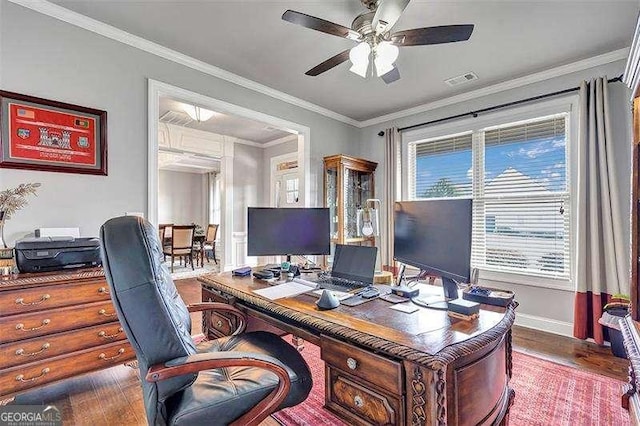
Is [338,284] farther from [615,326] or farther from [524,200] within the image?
[524,200]

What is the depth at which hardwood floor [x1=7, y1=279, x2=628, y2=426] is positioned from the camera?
1837 mm

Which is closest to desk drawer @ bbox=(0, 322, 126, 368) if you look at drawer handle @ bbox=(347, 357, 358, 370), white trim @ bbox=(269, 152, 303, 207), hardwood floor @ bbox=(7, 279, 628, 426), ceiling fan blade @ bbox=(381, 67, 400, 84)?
hardwood floor @ bbox=(7, 279, 628, 426)

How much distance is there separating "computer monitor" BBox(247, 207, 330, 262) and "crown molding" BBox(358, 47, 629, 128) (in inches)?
99.6

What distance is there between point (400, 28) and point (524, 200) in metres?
2.22

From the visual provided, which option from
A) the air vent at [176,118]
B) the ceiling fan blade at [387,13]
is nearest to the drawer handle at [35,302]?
the ceiling fan blade at [387,13]

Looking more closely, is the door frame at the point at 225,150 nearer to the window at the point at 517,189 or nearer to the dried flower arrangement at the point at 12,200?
the dried flower arrangement at the point at 12,200

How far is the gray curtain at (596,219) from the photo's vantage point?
2717 millimetres

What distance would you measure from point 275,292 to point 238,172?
14.6 feet

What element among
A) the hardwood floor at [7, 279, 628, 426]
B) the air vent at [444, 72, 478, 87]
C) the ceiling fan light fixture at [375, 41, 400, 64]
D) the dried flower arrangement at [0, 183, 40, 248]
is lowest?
the hardwood floor at [7, 279, 628, 426]

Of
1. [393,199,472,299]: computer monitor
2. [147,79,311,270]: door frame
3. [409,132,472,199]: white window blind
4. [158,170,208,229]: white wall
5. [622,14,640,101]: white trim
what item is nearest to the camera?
[393,199,472,299]: computer monitor

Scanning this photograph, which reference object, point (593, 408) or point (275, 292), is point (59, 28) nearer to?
point (275, 292)

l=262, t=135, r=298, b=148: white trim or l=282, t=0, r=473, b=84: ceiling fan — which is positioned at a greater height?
l=262, t=135, r=298, b=148: white trim

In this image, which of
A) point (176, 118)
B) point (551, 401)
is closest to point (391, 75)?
point (551, 401)

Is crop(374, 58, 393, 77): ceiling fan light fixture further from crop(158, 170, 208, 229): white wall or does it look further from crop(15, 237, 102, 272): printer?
crop(158, 170, 208, 229): white wall
